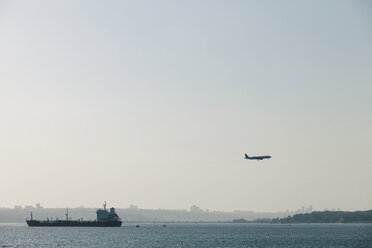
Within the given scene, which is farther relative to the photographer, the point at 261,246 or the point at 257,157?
the point at 257,157

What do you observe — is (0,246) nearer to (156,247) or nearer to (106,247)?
(106,247)

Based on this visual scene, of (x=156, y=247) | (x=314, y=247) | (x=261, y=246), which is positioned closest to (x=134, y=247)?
(x=156, y=247)

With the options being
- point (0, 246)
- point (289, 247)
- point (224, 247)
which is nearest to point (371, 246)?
point (289, 247)

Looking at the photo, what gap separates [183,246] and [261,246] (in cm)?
2253

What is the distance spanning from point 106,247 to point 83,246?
287 inches

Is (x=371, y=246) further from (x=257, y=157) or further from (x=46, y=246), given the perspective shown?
(x=46, y=246)

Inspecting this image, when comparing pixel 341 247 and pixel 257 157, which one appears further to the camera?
pixel 257 157

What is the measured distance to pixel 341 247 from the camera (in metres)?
154

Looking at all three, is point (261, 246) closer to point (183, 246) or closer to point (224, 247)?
point (224, 247)

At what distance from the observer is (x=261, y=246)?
6112 inches

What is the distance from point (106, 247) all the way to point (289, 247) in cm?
5126

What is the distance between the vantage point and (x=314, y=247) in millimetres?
153125

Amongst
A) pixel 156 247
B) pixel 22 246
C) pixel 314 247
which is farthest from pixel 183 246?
pixel 22 246

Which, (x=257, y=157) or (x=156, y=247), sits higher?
(x=257, y=157)
